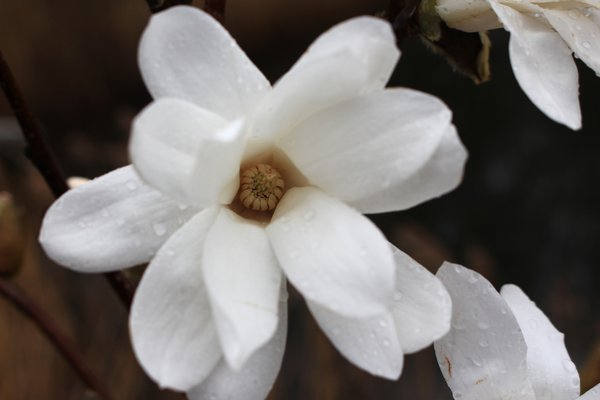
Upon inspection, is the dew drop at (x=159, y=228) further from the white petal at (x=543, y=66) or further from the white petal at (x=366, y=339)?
the white petal at (x=543, y=66)

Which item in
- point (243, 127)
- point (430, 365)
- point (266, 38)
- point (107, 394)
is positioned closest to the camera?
point (243, 127)

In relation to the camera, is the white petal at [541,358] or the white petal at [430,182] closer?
the white petal at [430,182]

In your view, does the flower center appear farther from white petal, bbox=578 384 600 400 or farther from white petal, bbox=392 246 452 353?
white petal, bbox=578 384 600 400

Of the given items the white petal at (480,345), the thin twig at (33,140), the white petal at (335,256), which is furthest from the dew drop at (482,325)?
the thin twig at (33,140)

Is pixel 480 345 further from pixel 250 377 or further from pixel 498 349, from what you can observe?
pixel 250 377

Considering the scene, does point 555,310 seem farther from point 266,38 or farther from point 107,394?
point 107,394

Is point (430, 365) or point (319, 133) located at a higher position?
point (319, 133)

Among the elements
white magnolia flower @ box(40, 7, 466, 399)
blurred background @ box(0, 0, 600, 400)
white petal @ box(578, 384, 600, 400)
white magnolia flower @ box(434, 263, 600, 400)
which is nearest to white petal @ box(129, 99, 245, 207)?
white magnolia flower @ box(40, 7, 466, 399)

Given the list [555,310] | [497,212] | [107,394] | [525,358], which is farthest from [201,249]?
[497,212]
